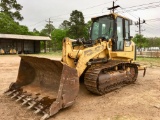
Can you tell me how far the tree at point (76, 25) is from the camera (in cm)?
4756

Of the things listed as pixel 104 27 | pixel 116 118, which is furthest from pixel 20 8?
pixel 116 118

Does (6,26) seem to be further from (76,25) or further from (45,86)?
(45,86)

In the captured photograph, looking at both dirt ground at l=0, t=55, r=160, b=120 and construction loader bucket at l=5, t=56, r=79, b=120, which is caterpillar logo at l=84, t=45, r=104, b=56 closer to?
construction loader bucket at l=5, t=56, r=79, b=120

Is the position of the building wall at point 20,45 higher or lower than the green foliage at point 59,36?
lower

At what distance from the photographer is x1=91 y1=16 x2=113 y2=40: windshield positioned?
7.30 metres

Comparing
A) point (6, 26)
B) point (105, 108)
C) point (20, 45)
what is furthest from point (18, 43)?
point (105, 108)

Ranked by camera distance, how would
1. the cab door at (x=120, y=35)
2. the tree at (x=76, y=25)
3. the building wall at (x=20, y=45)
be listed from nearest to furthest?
the cab door at (x=120, y=35)
the building wall at (x=20, y=45)
the tree at (x=76, y=25)

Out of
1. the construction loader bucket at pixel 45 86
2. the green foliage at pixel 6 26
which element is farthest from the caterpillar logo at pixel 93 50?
the green foliage at pixel 6 26

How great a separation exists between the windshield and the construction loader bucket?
112 inches

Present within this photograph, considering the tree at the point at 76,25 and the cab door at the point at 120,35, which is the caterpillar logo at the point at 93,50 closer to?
the cab door at the point at 120,35

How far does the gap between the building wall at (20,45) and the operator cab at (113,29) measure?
2596 cm

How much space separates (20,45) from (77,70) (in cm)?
2887

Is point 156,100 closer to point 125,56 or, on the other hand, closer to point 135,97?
point 135,97

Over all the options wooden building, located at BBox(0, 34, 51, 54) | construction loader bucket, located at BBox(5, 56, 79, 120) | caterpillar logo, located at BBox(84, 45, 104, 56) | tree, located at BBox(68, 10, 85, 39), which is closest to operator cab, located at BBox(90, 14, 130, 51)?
caterpillar logo, located at BBox(84, 45, 104, 56)
